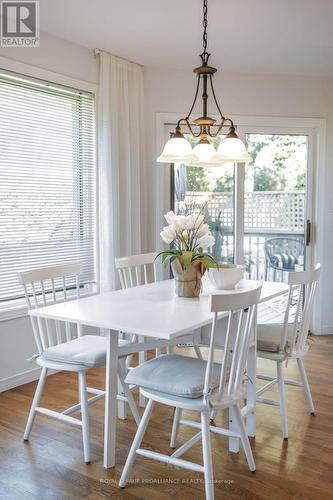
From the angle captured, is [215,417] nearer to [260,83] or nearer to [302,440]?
[302,440]

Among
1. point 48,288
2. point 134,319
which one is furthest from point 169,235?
point 48,288

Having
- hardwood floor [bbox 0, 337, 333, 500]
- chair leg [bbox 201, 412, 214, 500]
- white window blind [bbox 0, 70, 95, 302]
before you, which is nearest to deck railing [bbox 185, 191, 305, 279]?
white window blind [bbox 0, 70, 95, 302]

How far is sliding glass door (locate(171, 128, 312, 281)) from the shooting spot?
185 inches

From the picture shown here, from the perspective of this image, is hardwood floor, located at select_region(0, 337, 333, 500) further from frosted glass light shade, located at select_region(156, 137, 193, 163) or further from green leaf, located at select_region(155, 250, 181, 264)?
frosted glass light shade, located at select_region(156, 137, 193, 163)

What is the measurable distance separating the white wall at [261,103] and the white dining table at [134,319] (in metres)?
2.06

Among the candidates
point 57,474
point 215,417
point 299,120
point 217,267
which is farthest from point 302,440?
point 299,120

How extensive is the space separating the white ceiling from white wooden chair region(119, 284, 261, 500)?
80.9 inches

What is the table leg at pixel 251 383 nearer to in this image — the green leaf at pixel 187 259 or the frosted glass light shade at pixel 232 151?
the green leaf at pixel 187 259

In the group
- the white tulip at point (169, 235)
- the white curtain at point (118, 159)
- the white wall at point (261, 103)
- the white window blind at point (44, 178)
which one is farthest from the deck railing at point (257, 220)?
the white tulip at point (169, 235)

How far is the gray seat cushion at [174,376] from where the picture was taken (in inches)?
80.4

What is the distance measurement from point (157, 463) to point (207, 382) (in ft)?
2.33

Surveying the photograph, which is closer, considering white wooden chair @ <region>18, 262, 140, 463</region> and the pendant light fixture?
white wooden chair @ <region>18, 262, 140, 463</region>

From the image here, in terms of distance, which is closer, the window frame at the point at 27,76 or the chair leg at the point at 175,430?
the chair leg at the point at 175,430

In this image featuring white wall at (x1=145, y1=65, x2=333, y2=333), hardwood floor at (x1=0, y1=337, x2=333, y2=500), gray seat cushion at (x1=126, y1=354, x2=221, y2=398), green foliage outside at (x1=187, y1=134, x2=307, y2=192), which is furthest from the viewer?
green foliage outside at (x1=187, y1=134, x2=307, y2=192)
